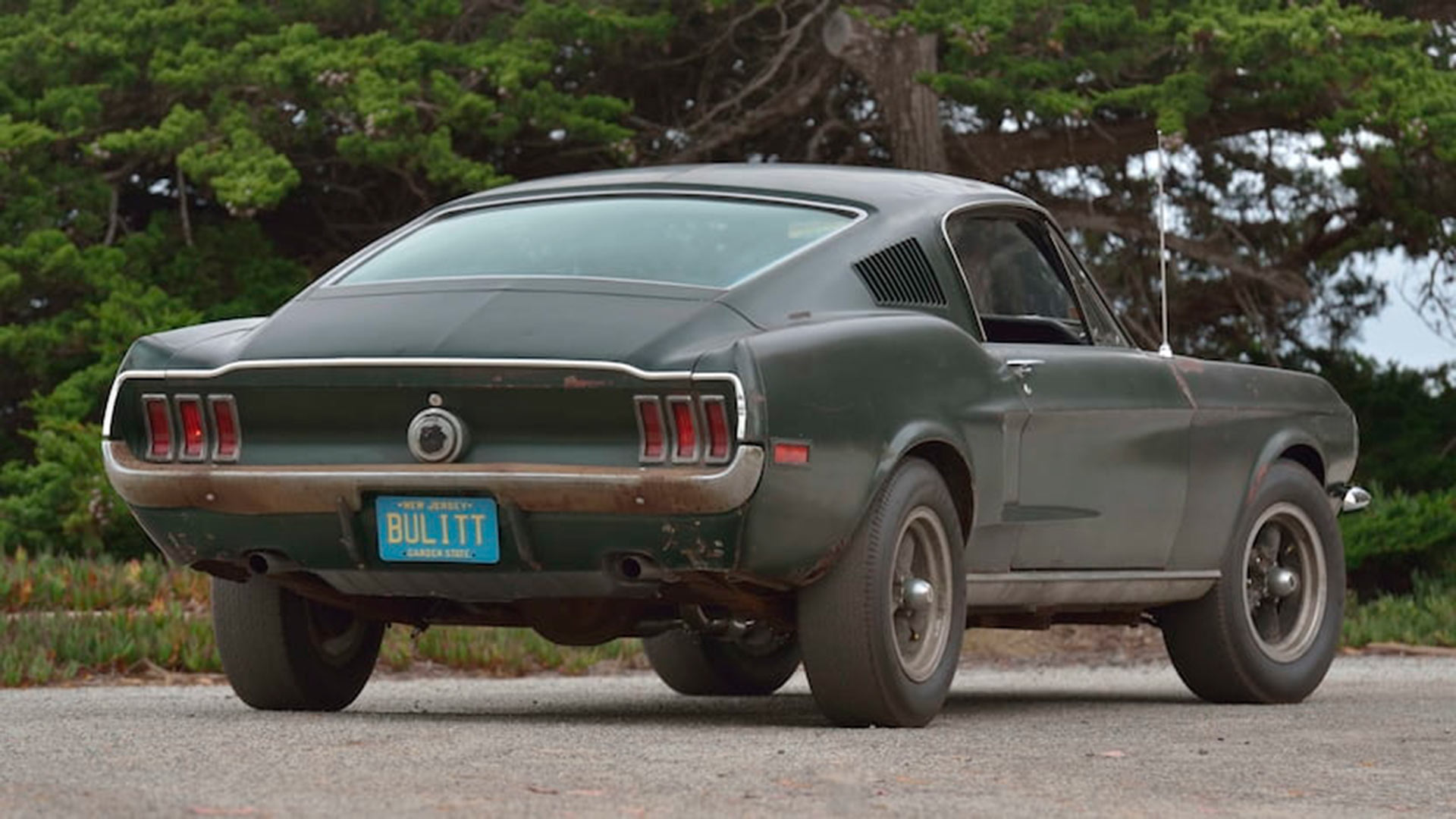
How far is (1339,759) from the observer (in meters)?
6.38

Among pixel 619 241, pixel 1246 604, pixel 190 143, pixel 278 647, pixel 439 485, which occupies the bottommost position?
pixel 278 647

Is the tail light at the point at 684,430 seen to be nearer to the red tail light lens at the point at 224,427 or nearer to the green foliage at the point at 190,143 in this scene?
the red tail light lens at the point at 224,427

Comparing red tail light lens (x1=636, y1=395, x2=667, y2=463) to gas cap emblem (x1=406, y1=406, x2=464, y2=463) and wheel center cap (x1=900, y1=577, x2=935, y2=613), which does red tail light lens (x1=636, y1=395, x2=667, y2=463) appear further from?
wheel center cap (x1=900, y1=577, x2=935, y2=613)

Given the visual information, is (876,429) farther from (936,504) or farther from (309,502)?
(309,502)

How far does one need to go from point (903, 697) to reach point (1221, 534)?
80.8 inches

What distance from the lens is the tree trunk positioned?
1719 centimetres

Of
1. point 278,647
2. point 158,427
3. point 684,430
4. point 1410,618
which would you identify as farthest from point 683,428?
point 1410,618

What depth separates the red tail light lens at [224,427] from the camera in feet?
22.1

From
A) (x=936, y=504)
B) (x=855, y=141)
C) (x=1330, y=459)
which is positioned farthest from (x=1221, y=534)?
(x=855, y=141)

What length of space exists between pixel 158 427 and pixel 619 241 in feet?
4.47

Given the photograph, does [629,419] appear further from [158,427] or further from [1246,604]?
[1246,604]

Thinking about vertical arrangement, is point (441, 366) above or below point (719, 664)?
above

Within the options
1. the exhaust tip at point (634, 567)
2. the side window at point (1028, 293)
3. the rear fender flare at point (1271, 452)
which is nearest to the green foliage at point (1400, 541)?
the rear fender flare at point (1271, 452)

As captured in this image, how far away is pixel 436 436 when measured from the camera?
253 inches
